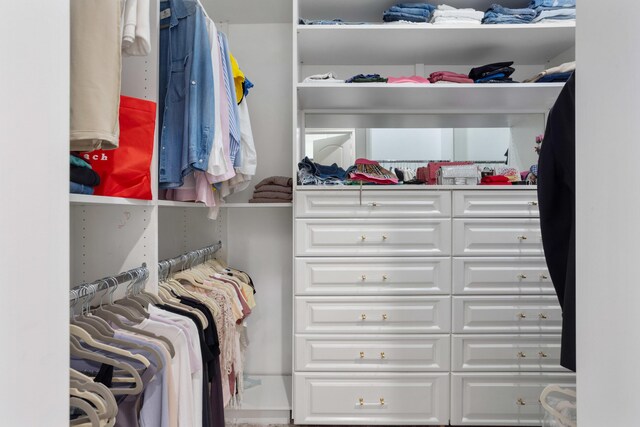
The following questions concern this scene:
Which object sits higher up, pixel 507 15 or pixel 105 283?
pixel 507 15

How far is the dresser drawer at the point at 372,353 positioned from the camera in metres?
2.03

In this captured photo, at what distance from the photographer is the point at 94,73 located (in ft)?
2.73

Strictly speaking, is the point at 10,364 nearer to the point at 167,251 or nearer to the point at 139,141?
the point at 139,141

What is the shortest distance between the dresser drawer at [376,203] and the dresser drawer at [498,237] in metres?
0.16

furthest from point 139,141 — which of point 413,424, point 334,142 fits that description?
point 413,424

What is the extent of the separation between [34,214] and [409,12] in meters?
2.16

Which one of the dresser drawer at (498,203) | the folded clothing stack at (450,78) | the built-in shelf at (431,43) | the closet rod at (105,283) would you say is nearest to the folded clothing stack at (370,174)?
the dresser drawer at (498,203)

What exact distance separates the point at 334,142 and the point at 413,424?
5.42 feet

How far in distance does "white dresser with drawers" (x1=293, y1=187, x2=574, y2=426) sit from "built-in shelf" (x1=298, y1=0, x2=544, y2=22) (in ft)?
3.58

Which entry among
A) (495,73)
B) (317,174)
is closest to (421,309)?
(317,174)

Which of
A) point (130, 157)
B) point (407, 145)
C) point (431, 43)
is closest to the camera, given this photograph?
point (130, 157)

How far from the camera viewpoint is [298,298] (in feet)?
6.70

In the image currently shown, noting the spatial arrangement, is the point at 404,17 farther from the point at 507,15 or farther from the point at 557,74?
the point at 557,74

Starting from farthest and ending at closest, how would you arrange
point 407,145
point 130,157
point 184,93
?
1. point 407,145
2. point 184,93
3. point 130,157
